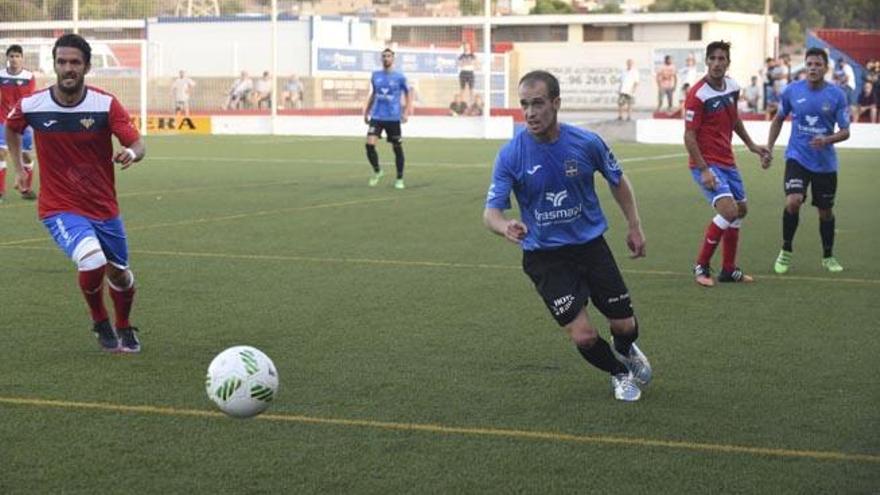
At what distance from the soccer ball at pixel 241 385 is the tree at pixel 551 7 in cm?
7897

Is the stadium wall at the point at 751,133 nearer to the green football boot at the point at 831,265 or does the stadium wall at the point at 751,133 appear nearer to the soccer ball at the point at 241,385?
the green football boot at the point at 831,265

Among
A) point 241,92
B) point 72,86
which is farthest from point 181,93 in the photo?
point 72,86

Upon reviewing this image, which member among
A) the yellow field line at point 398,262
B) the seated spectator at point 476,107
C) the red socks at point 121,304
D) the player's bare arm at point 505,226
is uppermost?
the seated spectator at point 476,107

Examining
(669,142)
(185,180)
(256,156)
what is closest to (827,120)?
(185,180)

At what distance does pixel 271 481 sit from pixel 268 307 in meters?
5.12

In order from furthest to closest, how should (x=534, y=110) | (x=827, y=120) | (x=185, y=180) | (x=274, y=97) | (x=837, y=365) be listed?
1. (x=274, y=97)
2. (x=185, y=180)
3. (x=827, y=120)
4. (x=837, y=365)
5. (x=534, y=110)

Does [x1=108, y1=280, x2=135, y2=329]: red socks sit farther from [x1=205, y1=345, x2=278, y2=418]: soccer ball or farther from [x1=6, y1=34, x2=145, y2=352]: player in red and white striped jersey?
[x1=205, y1=345, x2=278, y2=418]: soccer ball

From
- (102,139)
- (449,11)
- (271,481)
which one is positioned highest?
(449,11)

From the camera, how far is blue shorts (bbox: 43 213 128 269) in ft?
30.4

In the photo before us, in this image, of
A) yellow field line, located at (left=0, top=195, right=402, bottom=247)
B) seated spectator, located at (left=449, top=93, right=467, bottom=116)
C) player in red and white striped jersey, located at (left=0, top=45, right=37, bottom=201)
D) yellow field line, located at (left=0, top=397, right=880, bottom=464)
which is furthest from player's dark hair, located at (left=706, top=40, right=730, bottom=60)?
seated spectator, located at (left=449, top=93, right=467, bottom=116)

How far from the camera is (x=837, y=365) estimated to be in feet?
30.2

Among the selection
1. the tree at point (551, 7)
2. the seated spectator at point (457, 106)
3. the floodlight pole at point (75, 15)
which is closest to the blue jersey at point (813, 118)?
the seated spectator at point (457, 106)

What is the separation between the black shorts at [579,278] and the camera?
8070mm

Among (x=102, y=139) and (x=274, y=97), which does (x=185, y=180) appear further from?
(x=274, y=97)
